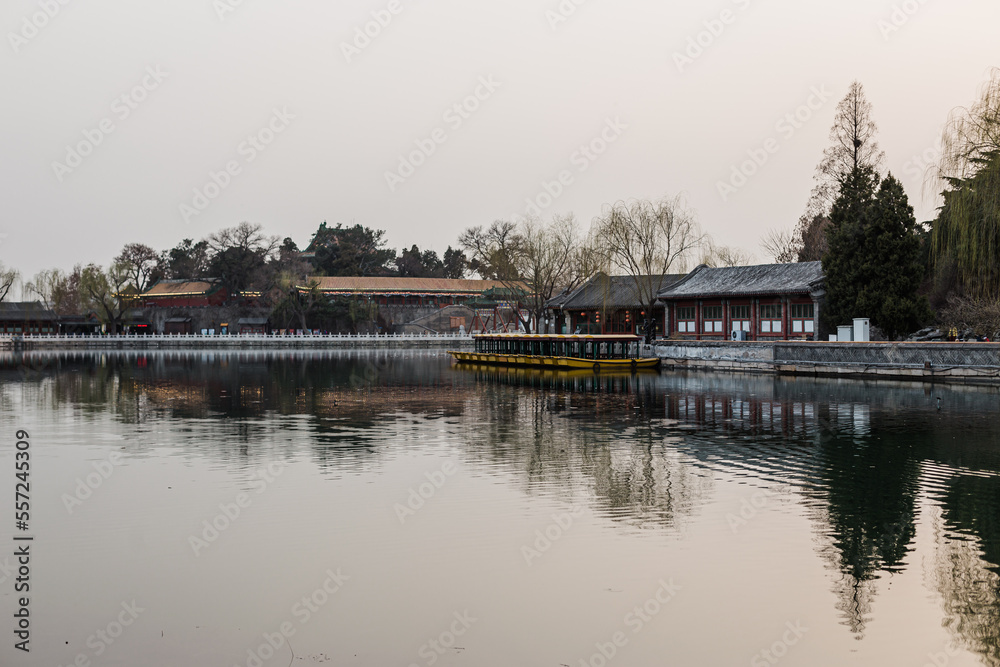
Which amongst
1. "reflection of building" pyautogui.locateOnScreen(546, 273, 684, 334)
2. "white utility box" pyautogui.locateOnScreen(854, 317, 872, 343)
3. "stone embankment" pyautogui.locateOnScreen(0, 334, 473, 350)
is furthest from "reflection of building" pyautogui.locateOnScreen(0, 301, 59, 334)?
"white utility box" pyautogui.locateOnScreen(854, 317, 872, 343)

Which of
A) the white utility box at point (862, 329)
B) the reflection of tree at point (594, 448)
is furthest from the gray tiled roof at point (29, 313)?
the white utility box at point (862, 329)

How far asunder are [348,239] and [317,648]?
107727 mm

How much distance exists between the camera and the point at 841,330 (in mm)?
40125

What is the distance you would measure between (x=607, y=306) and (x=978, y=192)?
2887 cm

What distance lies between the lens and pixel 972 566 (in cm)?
929

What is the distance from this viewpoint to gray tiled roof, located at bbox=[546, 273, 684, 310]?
56.8 m

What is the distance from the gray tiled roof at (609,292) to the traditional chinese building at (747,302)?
9.40ft

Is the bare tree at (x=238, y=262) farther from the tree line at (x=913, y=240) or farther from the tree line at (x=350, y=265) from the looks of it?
the tree line at (x=913, y=240)

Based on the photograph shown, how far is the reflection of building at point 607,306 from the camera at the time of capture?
57312 millimetres

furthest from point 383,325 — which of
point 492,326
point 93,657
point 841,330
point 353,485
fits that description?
point 93,657

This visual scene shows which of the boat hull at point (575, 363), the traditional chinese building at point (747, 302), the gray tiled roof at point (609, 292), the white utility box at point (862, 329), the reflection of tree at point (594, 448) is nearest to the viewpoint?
the reflection of tree at point (594, 448)

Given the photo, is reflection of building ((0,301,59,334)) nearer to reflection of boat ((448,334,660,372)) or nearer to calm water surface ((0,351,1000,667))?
reflection of boat ((448,334,660,372))

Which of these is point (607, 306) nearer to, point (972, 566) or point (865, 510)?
point (865, 510)

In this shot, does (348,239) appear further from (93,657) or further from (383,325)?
(93,657)
